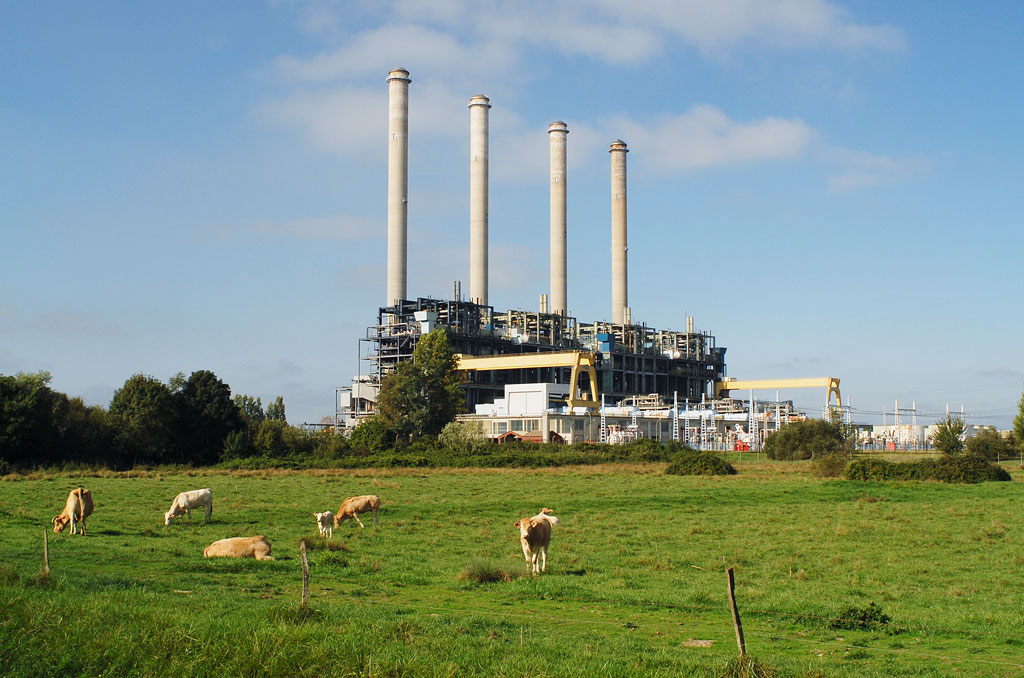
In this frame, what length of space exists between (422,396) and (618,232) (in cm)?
4909

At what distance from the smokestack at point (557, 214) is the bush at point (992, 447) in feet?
190

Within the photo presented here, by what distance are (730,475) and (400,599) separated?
47332 millimetres

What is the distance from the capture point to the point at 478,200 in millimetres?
119562

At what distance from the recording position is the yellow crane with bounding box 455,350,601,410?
11056 cm

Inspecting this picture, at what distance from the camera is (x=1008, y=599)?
17.2m

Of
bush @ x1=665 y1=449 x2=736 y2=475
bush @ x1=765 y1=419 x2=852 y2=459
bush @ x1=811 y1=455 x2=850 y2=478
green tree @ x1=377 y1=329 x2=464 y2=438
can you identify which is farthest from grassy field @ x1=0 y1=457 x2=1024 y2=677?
green tree @ x1=377 y1=329 x2=464 y2=438

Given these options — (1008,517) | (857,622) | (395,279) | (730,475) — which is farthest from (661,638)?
(395,279)

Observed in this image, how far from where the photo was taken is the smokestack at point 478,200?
11975cm

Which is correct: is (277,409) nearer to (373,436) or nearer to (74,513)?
(373,436)

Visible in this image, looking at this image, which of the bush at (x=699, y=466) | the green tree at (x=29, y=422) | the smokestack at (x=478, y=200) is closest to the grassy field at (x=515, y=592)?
the bush at (x=699, y=466)

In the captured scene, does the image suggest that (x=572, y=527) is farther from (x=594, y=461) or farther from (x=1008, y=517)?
(x=594, y=461)

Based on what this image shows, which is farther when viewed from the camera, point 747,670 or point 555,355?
point 555,355

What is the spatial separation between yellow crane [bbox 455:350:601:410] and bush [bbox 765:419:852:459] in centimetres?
2536

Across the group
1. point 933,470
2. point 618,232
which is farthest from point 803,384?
point 933,470
